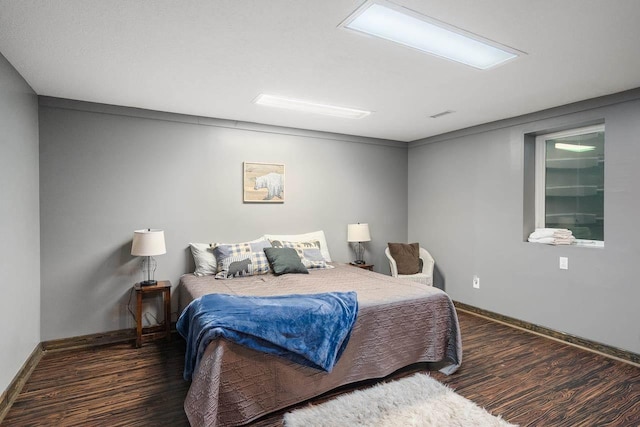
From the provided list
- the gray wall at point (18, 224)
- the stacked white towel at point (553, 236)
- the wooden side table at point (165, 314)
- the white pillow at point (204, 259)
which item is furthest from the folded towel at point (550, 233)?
the gray wall at point (18, 224)

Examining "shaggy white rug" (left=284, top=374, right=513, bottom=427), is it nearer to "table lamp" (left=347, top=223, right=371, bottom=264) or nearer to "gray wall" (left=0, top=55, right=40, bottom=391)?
"gray wall" (left=0, top=55, right=40, bottom=391)

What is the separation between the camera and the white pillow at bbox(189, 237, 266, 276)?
12.7 feet

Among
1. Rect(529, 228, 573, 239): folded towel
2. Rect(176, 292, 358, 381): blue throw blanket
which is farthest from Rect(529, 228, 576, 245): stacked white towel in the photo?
Rect(176, 292, 358, 381): blue throw blanket

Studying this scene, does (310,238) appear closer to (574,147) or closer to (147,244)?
(147,244)

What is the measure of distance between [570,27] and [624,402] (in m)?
2.56

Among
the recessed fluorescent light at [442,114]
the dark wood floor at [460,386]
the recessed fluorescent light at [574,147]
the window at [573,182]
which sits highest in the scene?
the recessed fluorescent light at [442,114]

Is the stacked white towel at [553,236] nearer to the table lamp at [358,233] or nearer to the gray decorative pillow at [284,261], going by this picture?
the table lamp at [358,233]

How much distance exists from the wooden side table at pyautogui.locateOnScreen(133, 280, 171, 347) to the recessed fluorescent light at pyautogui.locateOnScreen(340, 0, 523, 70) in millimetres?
2939

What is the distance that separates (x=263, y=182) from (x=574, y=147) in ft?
11.8

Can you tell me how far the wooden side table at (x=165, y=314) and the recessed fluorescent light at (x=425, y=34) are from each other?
2939 mm

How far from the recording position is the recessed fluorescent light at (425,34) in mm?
1989

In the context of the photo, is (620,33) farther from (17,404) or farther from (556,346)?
(17,404)

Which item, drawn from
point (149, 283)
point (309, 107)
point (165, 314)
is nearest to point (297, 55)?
point (309, 107)

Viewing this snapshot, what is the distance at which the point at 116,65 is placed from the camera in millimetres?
2668
